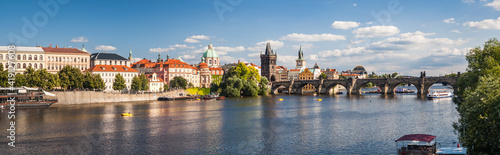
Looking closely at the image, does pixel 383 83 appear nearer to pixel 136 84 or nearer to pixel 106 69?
pixel 136 84

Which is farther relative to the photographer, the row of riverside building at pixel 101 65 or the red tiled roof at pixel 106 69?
the red tiled roof at pixel 106 69

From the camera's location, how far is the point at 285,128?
48.1 meters

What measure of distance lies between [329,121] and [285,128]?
31.6 ft

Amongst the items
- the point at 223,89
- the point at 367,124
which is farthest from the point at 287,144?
the point at 223,89

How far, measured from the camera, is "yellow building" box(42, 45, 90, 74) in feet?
381

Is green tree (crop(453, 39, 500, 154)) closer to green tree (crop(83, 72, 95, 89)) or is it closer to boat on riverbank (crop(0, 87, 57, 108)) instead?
boat on riverbank (crop(0, 87, 57, 108))

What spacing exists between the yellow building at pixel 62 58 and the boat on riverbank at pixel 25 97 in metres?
35.4

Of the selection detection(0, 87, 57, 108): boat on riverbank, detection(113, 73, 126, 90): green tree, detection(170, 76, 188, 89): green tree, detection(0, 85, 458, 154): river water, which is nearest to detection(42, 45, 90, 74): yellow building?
detection(113, 73, 126, 90): green tree

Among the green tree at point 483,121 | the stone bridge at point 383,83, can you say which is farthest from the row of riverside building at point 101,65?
the green tree at point 483,121

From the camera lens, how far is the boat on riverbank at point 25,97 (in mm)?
78062

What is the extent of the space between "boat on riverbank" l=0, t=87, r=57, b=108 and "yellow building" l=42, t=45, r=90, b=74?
35.4 m

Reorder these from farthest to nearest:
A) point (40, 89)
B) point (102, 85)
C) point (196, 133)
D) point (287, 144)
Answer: point (102, 85) < point (40, 89) < point (196, 133) < point (287, 144)

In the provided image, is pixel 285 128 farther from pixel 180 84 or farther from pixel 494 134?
pixel 180 84

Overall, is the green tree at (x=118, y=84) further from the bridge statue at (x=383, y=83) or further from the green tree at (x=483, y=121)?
the green tree at (x=483, y=121)
